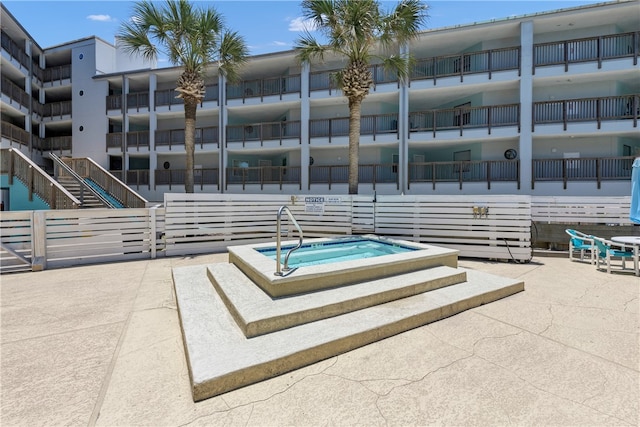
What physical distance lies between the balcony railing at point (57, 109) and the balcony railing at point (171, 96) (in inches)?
333

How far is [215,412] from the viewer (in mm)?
2426

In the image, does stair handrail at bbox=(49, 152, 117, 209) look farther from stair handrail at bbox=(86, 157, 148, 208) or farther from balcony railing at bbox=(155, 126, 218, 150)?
balcony railing at bbox=(155, 126, 218, 150)

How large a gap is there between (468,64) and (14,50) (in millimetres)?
30915

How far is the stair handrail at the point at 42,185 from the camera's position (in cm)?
1138

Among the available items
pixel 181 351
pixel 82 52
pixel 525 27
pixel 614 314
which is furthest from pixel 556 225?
pixel 82 52

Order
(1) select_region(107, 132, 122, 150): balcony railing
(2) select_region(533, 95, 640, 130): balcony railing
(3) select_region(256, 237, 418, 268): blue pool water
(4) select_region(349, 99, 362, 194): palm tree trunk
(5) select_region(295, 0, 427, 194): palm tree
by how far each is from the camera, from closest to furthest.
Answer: (3) select_region(256, 237, 418, 268): blue pool water
(5) select_region(295, 0, 427, 194): palm tree
(4) select_region(349, 99, 362, 194): palm tree trunk
(2) select_region(533, 95, 640, 130): balcony railing
(1) select_region(107, 132, 122, 150): balcony railing

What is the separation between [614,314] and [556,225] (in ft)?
24.1

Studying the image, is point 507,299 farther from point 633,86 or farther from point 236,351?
point 633,86

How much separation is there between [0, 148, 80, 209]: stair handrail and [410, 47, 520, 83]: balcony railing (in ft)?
53.8

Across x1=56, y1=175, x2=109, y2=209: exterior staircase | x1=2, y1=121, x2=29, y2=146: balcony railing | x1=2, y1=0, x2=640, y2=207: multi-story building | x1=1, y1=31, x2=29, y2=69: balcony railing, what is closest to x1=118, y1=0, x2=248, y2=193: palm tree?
x1=2, y1=0, x2=640, y2=207: multi-story building

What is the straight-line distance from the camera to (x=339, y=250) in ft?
24.1

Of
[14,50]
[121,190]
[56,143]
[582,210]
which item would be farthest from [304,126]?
[14,50]

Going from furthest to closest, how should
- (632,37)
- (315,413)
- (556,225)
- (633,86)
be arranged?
(633,86), (632,37), (556,225), (315,413)

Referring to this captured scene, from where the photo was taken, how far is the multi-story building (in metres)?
14.2
